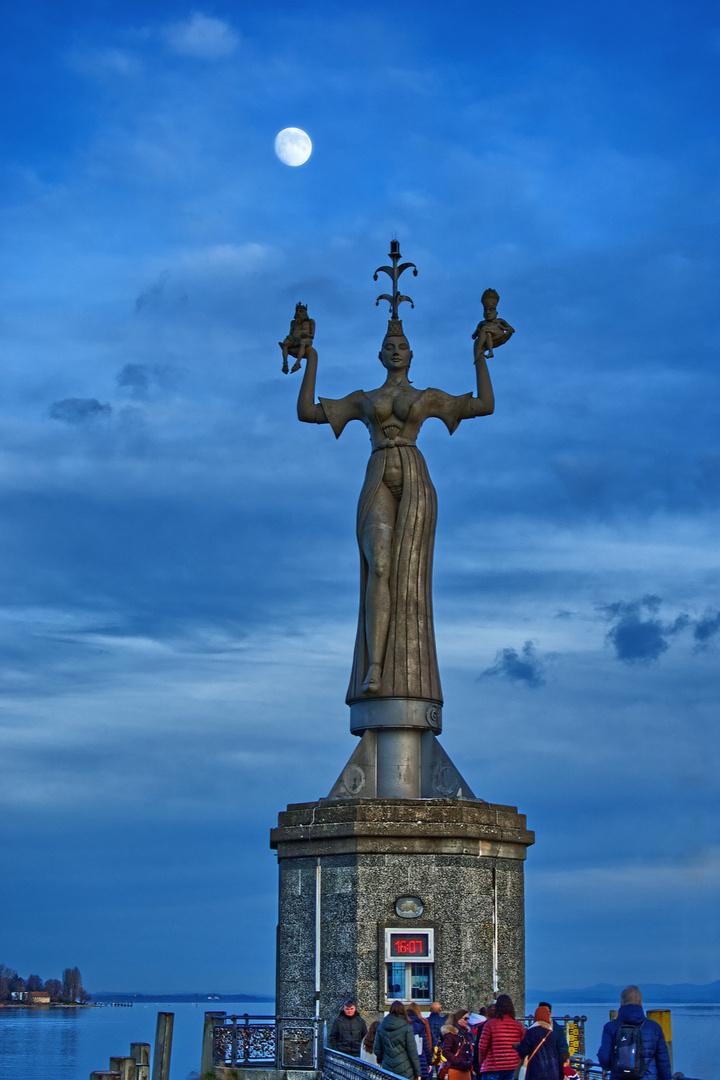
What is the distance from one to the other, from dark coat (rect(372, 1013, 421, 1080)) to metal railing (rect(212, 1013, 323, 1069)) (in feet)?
13.3

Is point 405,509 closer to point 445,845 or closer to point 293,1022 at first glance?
point 445,845

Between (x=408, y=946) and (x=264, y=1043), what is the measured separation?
79.5 inches

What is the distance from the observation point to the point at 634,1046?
1155cm

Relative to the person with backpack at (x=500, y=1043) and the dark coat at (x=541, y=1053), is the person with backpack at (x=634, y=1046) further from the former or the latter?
the person with backpack at (x=500, y=1043)

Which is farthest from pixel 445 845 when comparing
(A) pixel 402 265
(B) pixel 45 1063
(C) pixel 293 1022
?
(B) pixel 45 1063

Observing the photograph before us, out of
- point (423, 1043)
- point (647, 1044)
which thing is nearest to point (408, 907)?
point (423, 1043)

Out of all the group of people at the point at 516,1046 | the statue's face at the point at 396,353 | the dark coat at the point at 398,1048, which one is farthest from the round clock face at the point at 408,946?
the statue's face at the point at 396,353

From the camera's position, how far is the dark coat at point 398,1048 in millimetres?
12961

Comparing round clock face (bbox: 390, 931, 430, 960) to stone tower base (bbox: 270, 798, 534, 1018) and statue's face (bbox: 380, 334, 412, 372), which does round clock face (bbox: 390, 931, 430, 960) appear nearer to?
stone tower base (bbox: 270, 798, 534, 1018)

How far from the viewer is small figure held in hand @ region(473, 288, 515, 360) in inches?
817

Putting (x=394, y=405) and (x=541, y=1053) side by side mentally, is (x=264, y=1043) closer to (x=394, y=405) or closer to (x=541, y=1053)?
(x=541, y=1053)

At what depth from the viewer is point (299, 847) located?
18.7 m

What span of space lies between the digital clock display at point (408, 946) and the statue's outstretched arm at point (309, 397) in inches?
285

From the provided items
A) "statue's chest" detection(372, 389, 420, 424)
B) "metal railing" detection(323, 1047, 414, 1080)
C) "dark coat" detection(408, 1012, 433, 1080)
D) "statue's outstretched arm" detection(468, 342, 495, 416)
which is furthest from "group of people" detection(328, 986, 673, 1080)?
"statue's outstretched arm" detection(468, 342, 495, 416)
